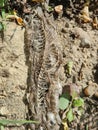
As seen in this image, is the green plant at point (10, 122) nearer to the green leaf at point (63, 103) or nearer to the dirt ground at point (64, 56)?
the dirt ground at point (64, 56)

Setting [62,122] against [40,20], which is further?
[40,20]

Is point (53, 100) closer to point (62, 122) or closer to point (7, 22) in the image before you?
point (62, 122)

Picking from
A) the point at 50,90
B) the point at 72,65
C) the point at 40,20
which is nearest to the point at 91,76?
the point at 72,65

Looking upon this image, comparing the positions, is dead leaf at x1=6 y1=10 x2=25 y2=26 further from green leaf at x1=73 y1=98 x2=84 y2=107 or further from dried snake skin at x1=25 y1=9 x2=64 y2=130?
green leaf at x1=73 y1=98 x2=84 y2=107

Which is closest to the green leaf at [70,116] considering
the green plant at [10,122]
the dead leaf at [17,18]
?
the green plant at [10,122]

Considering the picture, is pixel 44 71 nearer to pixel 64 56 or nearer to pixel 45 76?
pixel 45 76

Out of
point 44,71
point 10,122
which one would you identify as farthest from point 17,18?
point 10,122

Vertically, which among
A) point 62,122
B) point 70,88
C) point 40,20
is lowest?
point 62,122

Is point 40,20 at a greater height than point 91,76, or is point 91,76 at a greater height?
point 40,20
